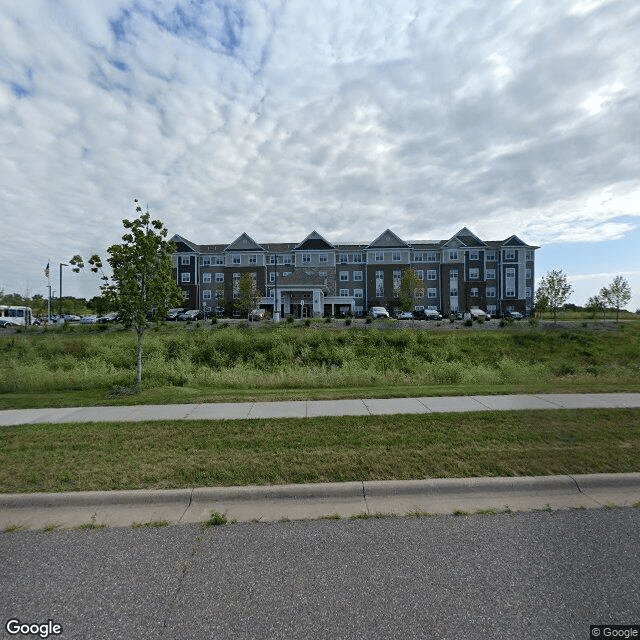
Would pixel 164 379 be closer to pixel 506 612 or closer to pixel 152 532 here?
pixel 152 532

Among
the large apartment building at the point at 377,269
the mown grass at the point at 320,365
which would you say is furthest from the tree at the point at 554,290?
the large apartment building at the point at 377,269

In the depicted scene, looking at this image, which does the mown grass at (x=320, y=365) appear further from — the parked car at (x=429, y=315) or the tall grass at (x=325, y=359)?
the parked car at (x=429, y=315)

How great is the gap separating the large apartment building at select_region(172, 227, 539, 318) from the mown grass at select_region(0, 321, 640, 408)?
31229 mm

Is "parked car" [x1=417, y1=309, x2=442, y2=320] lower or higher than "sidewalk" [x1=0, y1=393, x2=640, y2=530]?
higher

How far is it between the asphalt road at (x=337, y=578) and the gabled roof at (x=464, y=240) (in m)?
62.3

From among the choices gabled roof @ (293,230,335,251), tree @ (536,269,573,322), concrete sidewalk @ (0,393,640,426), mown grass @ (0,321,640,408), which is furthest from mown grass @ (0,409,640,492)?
gabled roof @ (293,230,335,251)

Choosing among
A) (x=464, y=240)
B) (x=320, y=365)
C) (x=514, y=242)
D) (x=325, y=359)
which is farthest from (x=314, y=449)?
(x=514, y=242)

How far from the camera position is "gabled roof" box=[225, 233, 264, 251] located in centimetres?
6194

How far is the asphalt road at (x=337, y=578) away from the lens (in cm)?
260

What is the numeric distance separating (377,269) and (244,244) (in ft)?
71.4

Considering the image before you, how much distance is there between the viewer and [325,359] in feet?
61.8

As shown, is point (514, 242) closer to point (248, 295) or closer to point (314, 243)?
point (314, 243)

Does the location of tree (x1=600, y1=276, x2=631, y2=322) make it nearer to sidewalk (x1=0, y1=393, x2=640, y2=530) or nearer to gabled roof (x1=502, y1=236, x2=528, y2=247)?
gabled roof (x1=502, y1=236, x2=528, y2=247)

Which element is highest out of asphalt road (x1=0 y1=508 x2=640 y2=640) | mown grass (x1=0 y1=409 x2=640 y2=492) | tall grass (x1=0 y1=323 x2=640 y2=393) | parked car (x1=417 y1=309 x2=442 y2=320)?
parked car (x1=417 y1=309 x2=442 y2=320)
